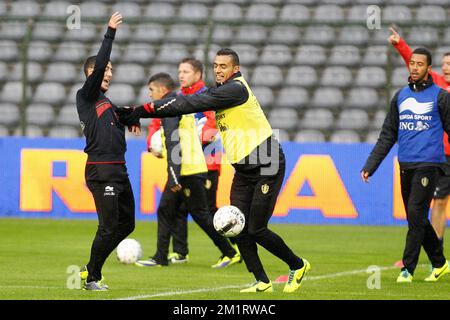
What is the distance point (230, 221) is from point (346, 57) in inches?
450

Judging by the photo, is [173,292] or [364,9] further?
[364,9]

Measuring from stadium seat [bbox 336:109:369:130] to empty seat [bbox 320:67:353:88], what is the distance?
797 mm

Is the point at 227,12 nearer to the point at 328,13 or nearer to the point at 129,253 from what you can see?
the point at 328,13

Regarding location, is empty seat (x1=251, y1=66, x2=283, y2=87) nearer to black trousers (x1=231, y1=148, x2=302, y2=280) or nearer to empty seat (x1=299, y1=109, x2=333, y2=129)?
empty seat (x1=299, y1=109, x2=333, y2=129)

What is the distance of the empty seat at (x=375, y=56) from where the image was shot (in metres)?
20.3

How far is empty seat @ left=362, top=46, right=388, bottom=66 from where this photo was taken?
2028cm

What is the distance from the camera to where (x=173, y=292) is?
33.1ft

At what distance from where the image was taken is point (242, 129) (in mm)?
10109

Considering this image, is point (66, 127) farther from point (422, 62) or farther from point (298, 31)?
point (422, 62)

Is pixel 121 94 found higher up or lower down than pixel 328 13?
lower down

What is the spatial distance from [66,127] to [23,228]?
10.1 ft

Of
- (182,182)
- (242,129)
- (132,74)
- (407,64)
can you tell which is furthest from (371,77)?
(242,129)

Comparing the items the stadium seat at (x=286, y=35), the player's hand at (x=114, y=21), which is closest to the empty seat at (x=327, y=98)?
the stadium seat at (x=286, y=35)
